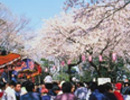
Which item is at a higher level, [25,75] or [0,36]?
[0,36]

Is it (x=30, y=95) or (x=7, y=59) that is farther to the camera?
(x=7, y=59)

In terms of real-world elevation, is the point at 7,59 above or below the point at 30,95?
above

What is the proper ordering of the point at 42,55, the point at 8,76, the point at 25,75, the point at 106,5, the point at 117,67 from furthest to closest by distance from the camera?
the point at 117,67 < the point at 42,55 < the point at 25,75 < the point at 8,76 < the point at 106,5

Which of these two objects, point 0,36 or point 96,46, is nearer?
point 96,46

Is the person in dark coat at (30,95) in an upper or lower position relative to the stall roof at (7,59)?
lower

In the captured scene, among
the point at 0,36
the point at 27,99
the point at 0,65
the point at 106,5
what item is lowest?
the point at 27,99

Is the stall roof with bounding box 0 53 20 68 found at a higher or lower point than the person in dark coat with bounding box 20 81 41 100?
higher

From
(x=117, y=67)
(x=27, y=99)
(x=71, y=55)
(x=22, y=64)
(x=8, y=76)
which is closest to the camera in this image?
(x=27, y=99)

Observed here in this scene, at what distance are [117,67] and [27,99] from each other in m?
33.1

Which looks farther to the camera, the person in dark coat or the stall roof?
the stall roof

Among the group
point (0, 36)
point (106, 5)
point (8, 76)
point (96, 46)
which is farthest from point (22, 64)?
point (0, 36)

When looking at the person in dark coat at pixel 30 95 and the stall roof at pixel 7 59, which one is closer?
the person in dark coat at pixel 30 95

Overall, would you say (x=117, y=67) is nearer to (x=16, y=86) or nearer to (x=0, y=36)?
(x=0, y=36)

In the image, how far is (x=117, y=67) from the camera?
38.1 metres
